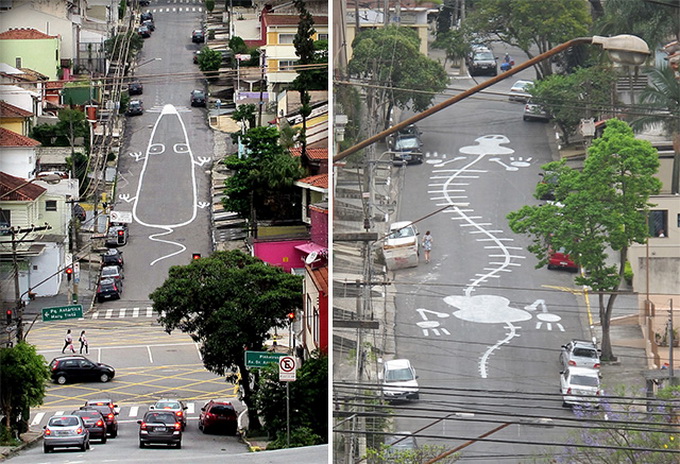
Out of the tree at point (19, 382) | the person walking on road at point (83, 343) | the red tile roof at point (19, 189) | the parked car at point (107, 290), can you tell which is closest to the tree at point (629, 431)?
the tree at point (19, 382)

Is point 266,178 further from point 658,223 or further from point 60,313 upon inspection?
point 658,223

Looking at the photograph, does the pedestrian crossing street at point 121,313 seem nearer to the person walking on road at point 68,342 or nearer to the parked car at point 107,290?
the parked car at point 107,290

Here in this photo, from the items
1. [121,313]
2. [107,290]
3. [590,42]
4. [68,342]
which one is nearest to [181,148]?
[107,290]

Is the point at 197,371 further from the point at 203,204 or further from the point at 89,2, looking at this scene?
the point at 89,2

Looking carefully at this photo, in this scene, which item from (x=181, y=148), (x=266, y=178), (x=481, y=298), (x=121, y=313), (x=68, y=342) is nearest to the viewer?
(x=481, y=298)

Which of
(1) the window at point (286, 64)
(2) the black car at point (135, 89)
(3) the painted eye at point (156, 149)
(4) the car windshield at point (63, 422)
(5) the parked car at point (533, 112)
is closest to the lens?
(5) the parked car at point (533, 112)

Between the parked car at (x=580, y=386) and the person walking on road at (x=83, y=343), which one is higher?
the parked car at (x=580, y=386)

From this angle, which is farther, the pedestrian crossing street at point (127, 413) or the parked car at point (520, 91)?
the pedestrian crossing street at point (127, 413)
